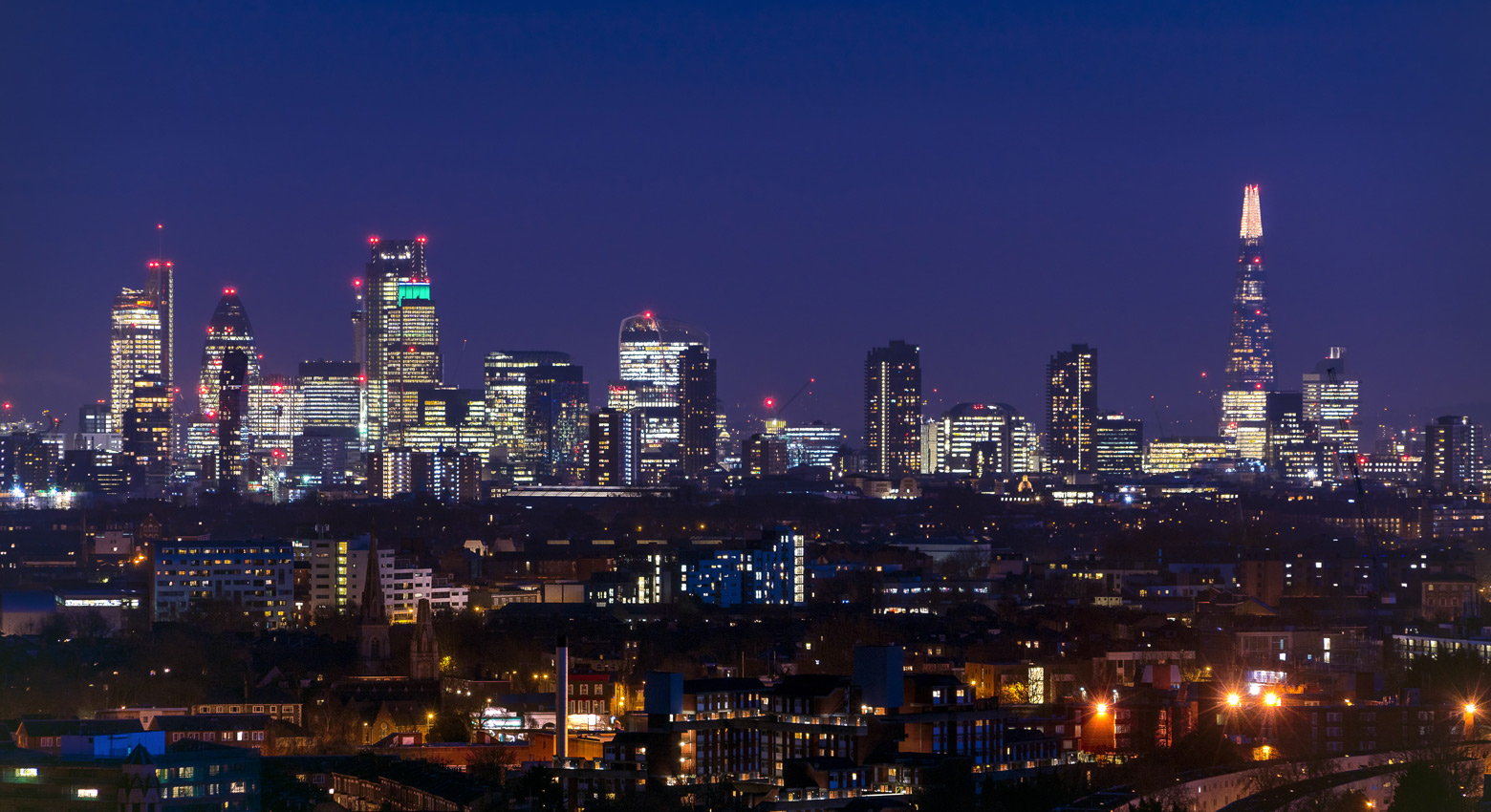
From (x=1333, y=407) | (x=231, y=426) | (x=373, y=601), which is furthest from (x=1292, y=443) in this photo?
(x=373, y=601)

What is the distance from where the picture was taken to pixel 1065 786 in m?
34.7

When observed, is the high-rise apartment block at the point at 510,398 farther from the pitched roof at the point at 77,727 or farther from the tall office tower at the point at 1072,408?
the pitched roof at the point at 77,727

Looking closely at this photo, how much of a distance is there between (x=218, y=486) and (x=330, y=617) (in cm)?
7699

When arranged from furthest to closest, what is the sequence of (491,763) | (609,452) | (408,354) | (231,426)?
(408,354)
(609,452)
(231,426)
(491,763)

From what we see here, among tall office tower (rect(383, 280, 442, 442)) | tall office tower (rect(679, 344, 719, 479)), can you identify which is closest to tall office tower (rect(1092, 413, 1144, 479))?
tall office tower (rect(679, 344, 719, 479))

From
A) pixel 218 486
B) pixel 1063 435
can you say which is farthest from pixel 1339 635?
pixel 1063 435

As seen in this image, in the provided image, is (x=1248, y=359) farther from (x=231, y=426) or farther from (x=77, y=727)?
(x=77, y=727)

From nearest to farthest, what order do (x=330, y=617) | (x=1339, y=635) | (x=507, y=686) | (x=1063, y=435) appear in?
(x=507, y=686) → (x=1339, y=635) → (x=330, y=617) → (x=1063, y=435)

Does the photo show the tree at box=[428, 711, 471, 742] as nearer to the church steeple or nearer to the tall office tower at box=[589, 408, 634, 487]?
the church steeple

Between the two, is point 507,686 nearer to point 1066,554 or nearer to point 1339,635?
point 1339,635

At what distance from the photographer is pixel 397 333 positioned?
184750 mm

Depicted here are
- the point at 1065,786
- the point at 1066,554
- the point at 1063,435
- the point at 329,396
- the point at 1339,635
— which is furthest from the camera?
the point at 329,396

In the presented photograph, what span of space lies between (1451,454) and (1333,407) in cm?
2775

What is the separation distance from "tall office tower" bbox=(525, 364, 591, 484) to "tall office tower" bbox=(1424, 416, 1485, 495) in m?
51.9
